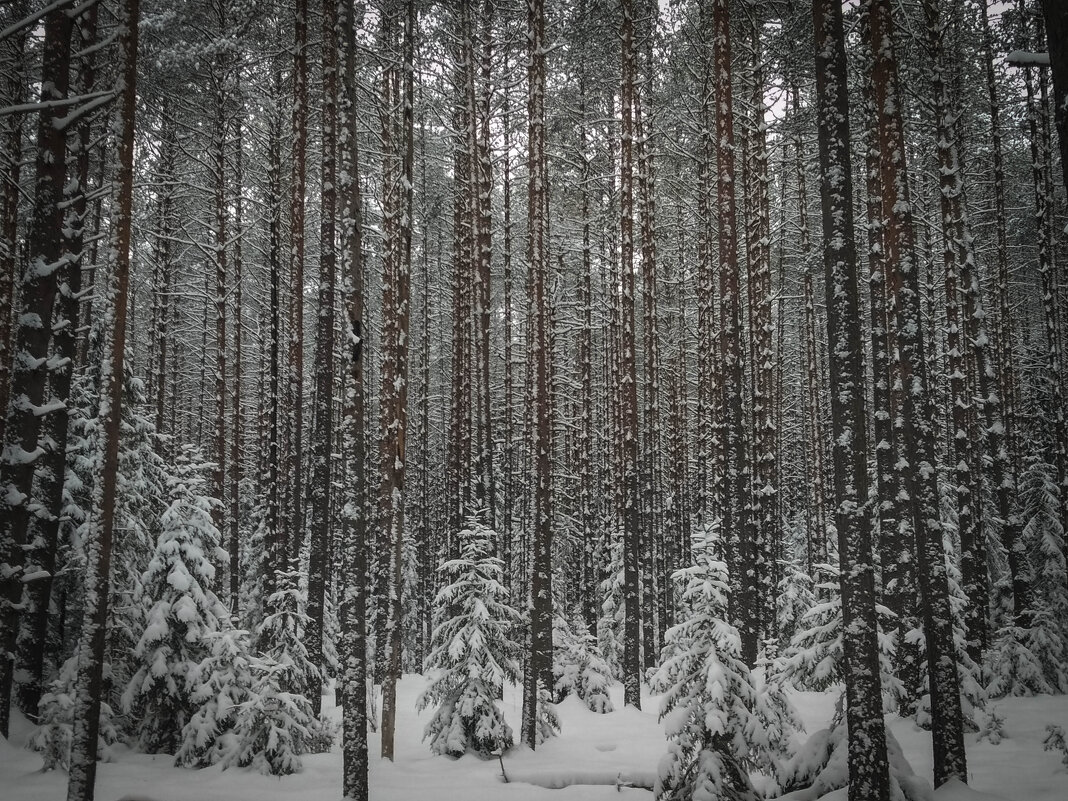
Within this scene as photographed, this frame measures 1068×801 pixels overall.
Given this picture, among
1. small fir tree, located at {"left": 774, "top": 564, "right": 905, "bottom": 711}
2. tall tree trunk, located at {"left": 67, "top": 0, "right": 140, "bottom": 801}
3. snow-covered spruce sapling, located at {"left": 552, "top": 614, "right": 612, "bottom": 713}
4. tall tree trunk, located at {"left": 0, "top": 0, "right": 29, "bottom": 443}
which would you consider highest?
tall tree trunk, located at {"left": 0, "top": 0, "right": 29, "bottom": 443}

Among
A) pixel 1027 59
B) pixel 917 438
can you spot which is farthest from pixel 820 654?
pixel 1027 59

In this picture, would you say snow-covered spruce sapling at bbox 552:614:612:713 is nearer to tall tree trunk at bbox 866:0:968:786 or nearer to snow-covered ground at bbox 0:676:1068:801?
snow-covered ground at bbox 0:676:1068:801

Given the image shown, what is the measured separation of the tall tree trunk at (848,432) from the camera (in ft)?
23.9

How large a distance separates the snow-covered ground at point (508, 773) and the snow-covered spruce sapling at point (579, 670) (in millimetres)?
2603

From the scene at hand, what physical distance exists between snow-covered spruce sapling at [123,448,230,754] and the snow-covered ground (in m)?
0.65

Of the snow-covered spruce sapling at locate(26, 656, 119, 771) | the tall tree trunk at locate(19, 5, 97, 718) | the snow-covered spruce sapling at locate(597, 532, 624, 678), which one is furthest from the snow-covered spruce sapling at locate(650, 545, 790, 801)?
the snow-covered spruce sapling at locate(597, 532, 624, 678)

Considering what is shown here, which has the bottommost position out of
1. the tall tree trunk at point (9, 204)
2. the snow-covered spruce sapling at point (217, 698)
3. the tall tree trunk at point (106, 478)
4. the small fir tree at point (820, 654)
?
the snow-covered spruce sapling at point (217, 698)

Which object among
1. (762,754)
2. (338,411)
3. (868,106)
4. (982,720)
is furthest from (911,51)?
(338,411)

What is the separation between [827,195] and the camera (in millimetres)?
8219

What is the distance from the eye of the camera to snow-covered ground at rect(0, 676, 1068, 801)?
8.56 metres

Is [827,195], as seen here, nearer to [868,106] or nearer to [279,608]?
[868,106]

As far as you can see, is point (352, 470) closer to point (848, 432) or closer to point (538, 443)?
point (538, 443)

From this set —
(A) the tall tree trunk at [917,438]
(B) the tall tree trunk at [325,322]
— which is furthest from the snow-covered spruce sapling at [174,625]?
(A) the tall tree trunk at [917,438]

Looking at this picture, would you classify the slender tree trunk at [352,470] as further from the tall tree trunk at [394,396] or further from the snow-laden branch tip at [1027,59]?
the snow-laden branch tip at [1027,59]
